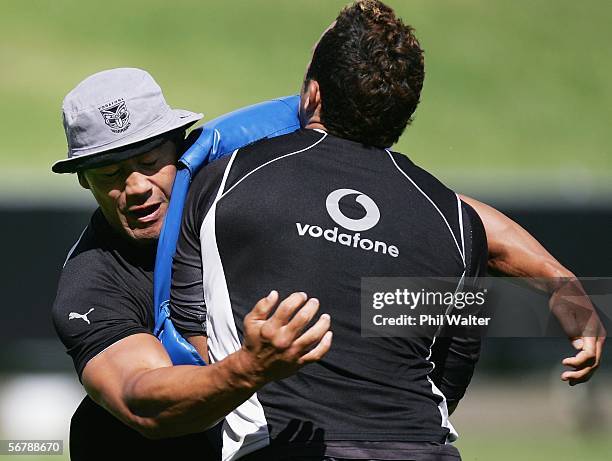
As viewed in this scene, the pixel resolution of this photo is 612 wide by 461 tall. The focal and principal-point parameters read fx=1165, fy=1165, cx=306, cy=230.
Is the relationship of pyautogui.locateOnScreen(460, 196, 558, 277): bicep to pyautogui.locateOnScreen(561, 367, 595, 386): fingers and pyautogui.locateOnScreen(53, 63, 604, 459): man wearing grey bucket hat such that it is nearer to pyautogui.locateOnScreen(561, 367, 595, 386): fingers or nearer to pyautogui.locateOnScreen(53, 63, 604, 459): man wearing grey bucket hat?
pyautogui.locateOnScreen(53, 63, 604, 459): man wearing grey bucket hat

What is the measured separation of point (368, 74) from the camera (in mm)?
3111

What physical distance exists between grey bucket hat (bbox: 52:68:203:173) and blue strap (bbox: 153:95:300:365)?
11 cm

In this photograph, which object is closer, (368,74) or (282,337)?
(282,337)

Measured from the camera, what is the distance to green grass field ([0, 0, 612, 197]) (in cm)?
1343

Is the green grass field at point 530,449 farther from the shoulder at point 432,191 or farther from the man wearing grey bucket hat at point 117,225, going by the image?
the shoulder at point 432,191

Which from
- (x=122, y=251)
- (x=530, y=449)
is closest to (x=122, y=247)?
(x=122, y=251)

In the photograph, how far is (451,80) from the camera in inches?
576

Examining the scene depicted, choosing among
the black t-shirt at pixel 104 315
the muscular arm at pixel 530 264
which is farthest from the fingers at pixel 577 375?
the black t-shirt at pixel 104 315

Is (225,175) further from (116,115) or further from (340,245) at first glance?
(116,115)

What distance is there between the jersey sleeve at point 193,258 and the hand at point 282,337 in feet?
1.94

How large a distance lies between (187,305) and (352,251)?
51 centimetres

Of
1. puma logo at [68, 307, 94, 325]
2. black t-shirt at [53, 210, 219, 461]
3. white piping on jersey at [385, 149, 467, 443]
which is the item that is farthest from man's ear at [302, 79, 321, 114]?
puma logo at [68, 307, 94, 325]

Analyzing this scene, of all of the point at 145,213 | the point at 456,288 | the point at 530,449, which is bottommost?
the point at 530,449

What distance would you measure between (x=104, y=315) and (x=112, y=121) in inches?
22.4
